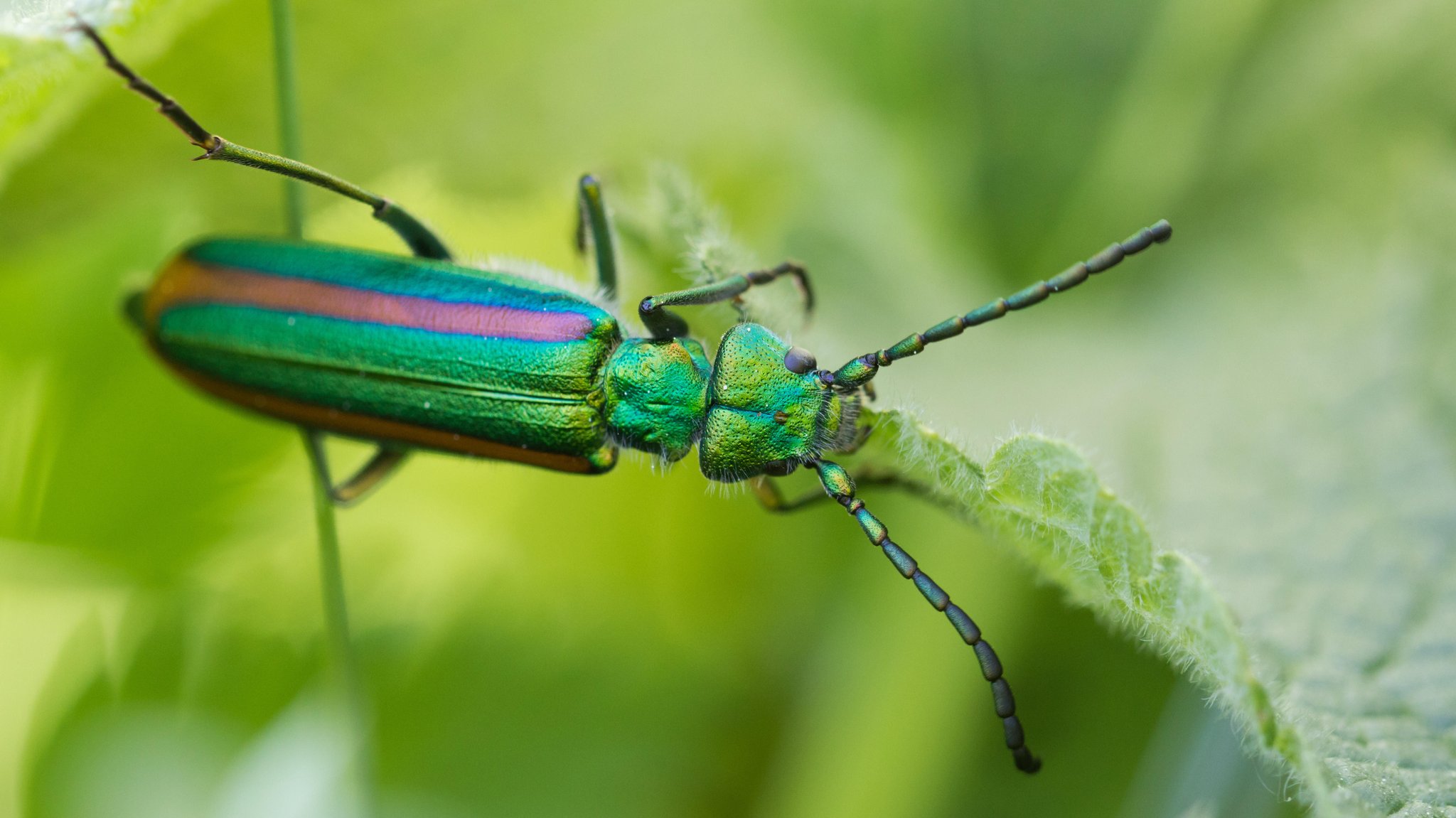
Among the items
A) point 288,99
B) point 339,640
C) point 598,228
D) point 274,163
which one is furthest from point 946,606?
point 288,99

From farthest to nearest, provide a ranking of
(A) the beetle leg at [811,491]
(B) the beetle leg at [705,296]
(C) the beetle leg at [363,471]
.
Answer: (C) the beetle leg at [363,471] → (A) the beetle leg at [811,491] → (B) the beetle leg at [705,296]

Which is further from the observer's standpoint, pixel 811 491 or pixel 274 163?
pixel 811 491

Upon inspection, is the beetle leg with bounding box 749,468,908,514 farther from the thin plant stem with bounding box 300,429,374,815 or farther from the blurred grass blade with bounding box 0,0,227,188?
the blurred grass blade with bounding box 0,0,227,188

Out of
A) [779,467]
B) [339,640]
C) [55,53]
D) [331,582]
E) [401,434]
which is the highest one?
[779,467]

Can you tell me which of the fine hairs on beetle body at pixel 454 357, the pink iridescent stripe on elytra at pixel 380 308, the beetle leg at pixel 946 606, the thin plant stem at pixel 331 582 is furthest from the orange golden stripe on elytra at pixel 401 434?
the beetle leg at pixel 946 606

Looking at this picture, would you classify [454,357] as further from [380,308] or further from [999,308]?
[999,308]

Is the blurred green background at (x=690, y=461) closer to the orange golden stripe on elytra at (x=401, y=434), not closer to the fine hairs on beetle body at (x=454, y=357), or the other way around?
the fine hairs on beetle body at (x=454, y=357)

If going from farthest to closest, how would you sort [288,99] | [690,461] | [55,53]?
[690,461] → [288,99] → [55,53]
